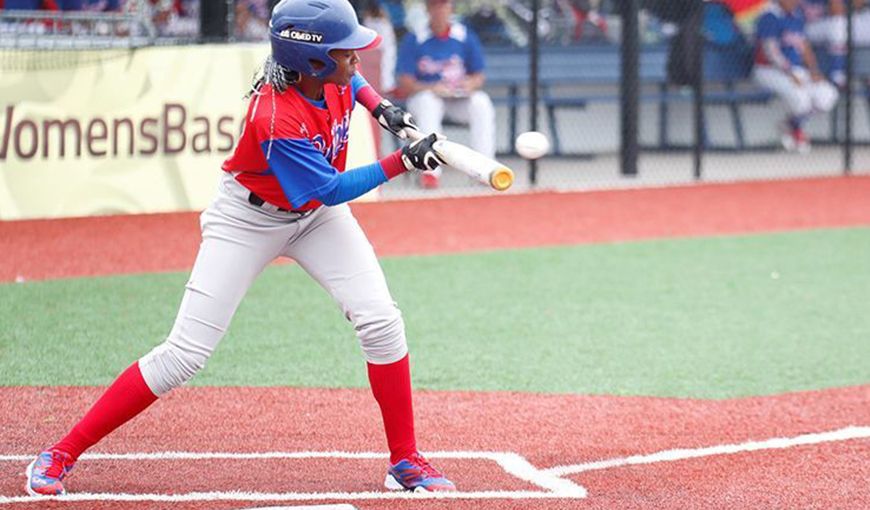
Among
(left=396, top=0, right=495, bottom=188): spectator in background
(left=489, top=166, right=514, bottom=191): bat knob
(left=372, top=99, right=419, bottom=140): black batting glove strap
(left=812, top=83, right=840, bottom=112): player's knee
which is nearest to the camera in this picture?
(left=489, top=166, right=514, bottom=191): bat knob

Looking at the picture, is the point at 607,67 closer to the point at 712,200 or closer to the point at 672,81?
the point at 672,81

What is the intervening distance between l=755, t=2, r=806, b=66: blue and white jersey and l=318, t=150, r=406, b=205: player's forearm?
13.6 metres

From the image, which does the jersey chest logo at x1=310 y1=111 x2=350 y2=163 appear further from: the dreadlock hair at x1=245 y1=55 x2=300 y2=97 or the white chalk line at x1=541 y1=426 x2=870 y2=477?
the white chalk line at x1=541 y1=426 x2=870 y2=477

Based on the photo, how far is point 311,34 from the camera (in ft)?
14.6

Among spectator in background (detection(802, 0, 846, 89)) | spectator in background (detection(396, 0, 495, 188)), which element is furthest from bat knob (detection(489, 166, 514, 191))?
spectator in background (detection(802, 0, 846, 89))

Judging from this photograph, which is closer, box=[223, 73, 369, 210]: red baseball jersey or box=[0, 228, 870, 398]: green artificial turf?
box=[223, 73, 369, 210]: red baseball jersey

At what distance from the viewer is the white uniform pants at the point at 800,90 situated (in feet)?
56.5

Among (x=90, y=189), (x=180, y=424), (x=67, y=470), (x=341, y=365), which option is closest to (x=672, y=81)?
(x=90, y=189)

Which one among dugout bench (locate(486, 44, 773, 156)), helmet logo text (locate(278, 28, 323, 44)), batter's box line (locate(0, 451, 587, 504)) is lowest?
→ dugout bench (locate(486, 44, 773, 156))

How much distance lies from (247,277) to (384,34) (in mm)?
10559

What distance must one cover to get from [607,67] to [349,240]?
1244cm

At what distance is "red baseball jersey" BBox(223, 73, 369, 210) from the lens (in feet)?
14.5

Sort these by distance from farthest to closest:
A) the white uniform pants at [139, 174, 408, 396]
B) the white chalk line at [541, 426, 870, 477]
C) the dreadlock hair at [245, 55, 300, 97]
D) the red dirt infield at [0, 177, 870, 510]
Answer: the white chalk line at [541, 426, 870, 477]
the red dirt infield at [0, 177, 870, 510]
the white uniform pants at [139, 174, 408, 396]
the dreadlock hair at [245, 55, 300, 97]

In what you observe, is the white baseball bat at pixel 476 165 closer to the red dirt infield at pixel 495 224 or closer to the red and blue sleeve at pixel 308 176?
the red and blue sleeve at pixel 308 176
